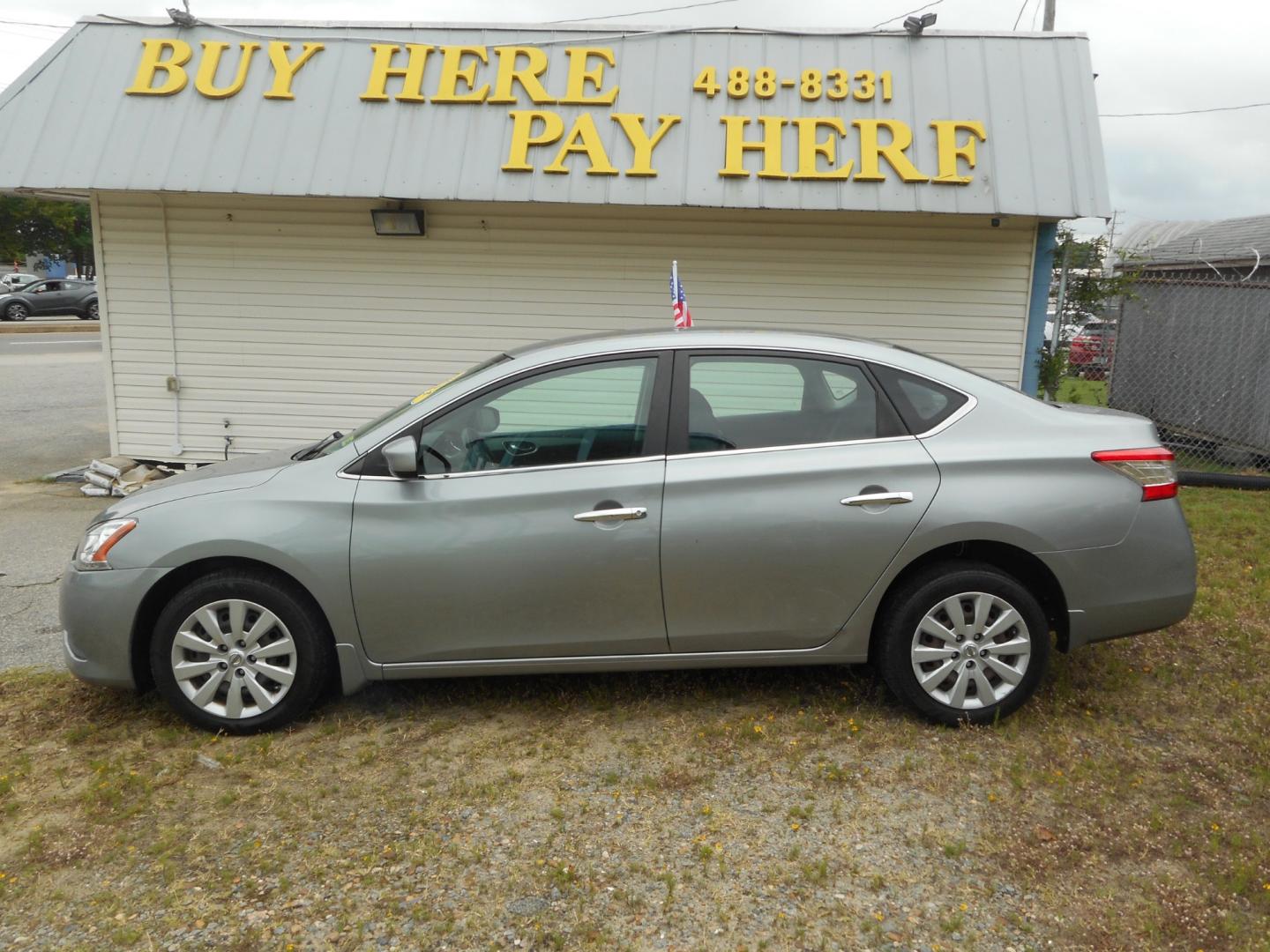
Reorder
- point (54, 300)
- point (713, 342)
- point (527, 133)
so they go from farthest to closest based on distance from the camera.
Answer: point (54, 300) < point (527, 133) < point (713, 342)

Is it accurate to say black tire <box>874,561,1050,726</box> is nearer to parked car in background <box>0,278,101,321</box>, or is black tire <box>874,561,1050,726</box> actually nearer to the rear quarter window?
the rear quarter window

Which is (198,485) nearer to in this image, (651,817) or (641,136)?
(651,817)

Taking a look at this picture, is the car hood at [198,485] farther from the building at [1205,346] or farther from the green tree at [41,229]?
the green tree at [41,229]

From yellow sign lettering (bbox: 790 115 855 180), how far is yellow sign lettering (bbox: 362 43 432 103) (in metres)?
3.07

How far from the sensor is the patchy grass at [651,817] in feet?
10.0

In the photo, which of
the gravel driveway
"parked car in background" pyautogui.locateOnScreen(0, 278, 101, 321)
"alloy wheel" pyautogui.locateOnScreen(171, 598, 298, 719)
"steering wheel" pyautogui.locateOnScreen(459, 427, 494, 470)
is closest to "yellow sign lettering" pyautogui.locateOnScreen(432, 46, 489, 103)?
the gravel driveway

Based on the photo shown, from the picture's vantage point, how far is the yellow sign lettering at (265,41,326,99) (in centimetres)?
841

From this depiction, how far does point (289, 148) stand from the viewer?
8219mm

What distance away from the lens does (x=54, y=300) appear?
1244 inches

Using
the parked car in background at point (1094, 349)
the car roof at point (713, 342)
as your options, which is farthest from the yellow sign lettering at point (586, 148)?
the parked car in background at point (1094, 349)

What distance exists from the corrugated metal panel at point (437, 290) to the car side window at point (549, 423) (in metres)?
4.75

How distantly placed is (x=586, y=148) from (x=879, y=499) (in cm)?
502

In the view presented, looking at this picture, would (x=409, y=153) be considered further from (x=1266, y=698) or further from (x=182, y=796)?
(x=1266, y=698)

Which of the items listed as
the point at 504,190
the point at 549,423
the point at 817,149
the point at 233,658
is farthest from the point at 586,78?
the point at 233,658
